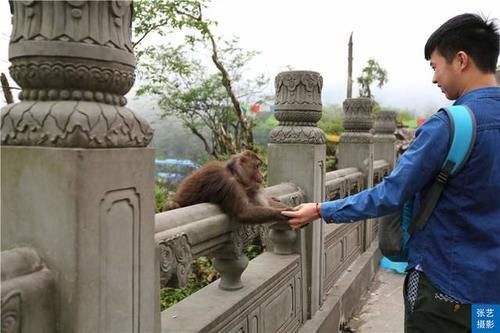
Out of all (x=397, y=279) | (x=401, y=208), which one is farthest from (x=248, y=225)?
(x=397, y=279)

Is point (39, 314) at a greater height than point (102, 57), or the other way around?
point (102, 57)

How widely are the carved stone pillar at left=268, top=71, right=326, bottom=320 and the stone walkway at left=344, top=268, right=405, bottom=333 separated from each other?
3.68 feet

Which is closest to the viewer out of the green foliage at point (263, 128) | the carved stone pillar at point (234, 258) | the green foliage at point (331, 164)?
the carved stone pillar at point (234, 258)

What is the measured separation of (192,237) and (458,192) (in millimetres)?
1074

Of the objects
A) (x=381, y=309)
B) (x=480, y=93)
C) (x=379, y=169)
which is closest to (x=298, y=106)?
(x=480, y=93)

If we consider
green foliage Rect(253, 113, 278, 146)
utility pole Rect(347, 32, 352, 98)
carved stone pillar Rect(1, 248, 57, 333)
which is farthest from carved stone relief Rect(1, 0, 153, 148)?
utility pole Rect(347, 32, 352, 98)

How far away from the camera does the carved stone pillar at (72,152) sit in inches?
45.9

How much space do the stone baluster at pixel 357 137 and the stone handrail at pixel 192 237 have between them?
3083 millimetres

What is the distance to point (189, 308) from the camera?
2180mm

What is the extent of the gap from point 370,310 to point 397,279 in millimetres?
1211

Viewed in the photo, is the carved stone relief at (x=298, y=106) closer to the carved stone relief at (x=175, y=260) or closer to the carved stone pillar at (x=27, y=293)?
the carved stone relief at (x=175, y=260)

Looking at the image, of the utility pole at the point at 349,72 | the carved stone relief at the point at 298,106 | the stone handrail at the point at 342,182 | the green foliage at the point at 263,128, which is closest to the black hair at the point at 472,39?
the carved stone relief at the point at 298,106

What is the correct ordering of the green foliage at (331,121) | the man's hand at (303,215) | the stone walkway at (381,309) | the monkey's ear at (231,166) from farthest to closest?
the green foliage at (331,121) → the stone walkway at (381,309) → the monkey's ear at (231,166) → the man's hand at (303,215)

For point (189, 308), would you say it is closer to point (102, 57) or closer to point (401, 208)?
point (401, 208)
